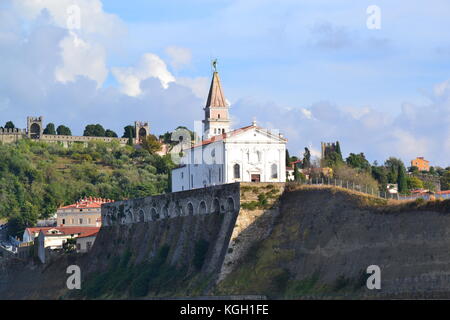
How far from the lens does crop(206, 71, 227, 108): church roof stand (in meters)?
113

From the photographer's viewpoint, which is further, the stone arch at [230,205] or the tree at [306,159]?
the tree at [306,159]

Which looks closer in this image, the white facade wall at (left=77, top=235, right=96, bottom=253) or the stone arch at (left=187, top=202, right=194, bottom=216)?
the stone arch at (left=187, top=202, right=194, bottom=216)

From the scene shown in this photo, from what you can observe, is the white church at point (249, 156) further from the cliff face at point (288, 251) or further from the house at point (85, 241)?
the house at point (85, 241)

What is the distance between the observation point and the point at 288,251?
85875mm

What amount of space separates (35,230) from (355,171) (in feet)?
134

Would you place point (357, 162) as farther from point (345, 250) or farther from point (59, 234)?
point (345, 250)

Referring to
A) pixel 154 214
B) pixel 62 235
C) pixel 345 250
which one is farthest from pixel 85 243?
pixel 345 250

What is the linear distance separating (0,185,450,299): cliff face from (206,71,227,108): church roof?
13439 millimetres

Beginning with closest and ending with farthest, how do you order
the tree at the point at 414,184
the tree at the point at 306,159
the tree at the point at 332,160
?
the tree at the point at 414,184, the tree at the point at 332,160, the tree at the point at 306,159

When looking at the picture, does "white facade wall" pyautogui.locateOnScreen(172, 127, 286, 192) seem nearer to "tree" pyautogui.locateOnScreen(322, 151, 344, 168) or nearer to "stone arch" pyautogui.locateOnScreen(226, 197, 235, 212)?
"stone arch" pyautogui.locateOnScreen(226, 197, 235, 212)

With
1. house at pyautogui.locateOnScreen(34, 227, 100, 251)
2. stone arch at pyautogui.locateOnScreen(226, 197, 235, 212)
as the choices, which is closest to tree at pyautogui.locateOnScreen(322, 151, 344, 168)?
house at pyautogui.locateOnScreen(34, 227, 100, 251)

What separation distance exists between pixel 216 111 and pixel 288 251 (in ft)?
99.8

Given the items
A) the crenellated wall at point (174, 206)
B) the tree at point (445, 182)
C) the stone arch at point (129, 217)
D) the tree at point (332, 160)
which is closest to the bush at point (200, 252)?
the crenellated wall at point (174, 206)

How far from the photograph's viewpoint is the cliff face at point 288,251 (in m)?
73.9
